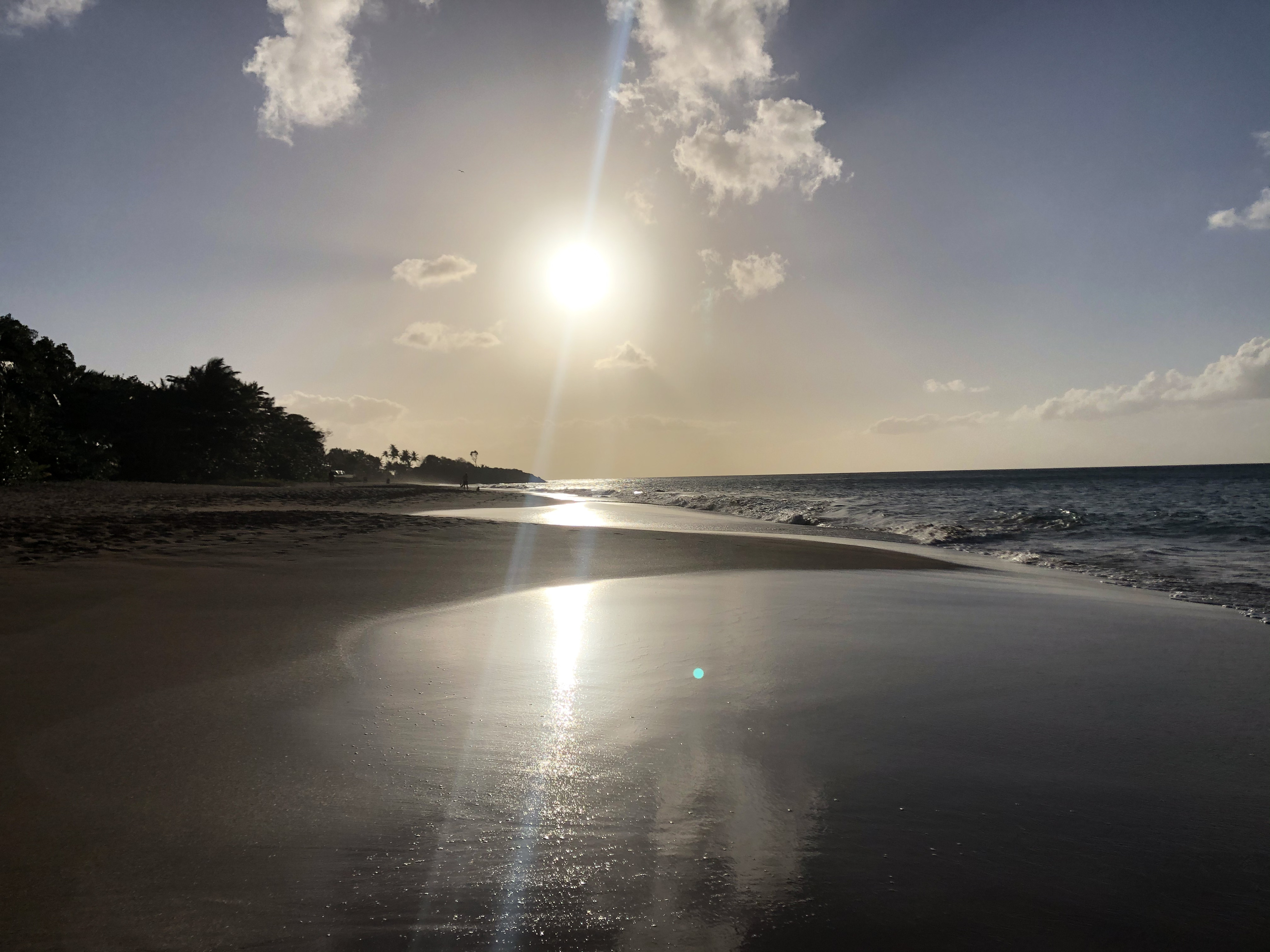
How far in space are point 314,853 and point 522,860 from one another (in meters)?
0.75

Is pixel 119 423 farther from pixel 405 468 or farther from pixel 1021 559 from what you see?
pixel 405 468

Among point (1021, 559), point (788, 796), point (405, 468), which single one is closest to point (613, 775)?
point (788, 796)

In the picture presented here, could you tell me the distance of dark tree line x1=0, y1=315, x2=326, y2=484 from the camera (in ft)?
93.4

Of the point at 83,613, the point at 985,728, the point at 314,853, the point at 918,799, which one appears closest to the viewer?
the point at 314,853

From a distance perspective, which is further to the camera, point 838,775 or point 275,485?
point 275,485

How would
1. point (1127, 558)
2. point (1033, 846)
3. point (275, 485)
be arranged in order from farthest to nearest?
1. point (275, 485)
2. point (1127, 558)
3. point (1033, 846)

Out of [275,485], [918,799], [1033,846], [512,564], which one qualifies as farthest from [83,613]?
[275,485]

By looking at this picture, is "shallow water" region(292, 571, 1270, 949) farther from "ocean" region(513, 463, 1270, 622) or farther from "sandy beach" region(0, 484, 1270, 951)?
"ocean" region(513, 463, 1270, 622)

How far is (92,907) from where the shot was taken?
1.90 m

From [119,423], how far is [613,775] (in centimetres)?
5068

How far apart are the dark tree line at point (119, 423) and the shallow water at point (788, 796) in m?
32.8

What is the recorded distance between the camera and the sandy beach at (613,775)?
6.47ft

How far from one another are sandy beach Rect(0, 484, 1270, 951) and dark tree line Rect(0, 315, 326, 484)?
30.1m

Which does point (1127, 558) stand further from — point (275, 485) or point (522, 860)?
point (275, 485)
